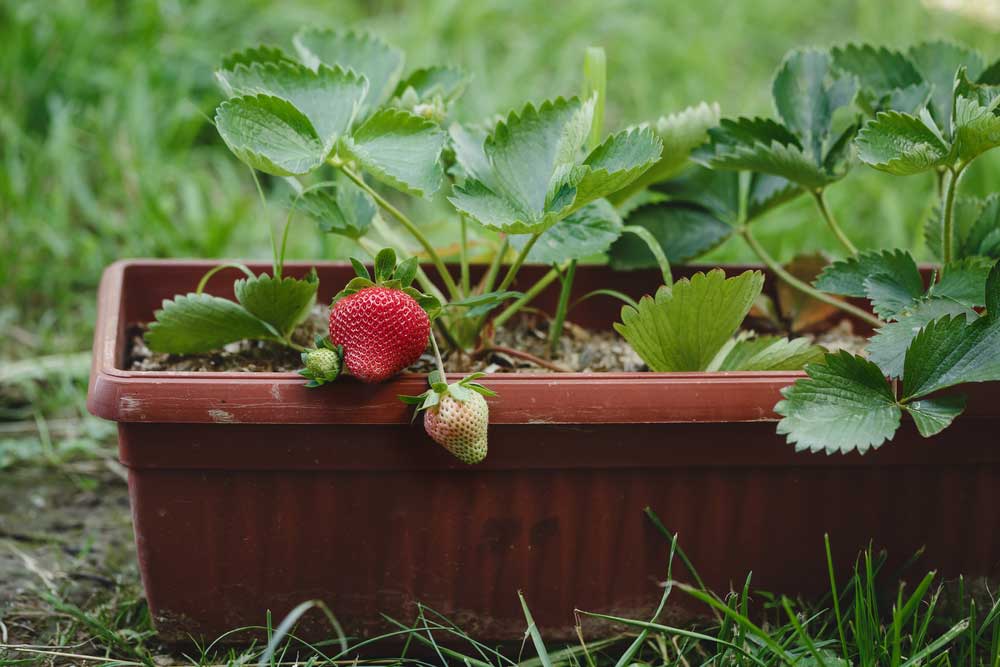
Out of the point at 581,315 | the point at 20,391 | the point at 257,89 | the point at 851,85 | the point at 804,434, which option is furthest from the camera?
the point at 20,391

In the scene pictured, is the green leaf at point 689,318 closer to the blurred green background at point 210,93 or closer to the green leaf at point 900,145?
the green leaf at point 900,145

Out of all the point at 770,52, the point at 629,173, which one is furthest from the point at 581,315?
the point at 770,52

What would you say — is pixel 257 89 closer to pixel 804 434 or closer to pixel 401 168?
pixel 401 168

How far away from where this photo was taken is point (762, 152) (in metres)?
0.88

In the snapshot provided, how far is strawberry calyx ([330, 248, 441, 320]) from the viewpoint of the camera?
2.57 ft

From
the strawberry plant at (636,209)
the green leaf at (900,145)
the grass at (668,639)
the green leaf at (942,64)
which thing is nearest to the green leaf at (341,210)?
the strawberry plant at (636,209)

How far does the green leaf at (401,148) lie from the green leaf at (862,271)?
34 cm

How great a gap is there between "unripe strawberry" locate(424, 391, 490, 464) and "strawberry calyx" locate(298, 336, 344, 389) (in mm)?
76

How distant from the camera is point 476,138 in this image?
0.91 meters

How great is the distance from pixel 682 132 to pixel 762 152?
0.10 m

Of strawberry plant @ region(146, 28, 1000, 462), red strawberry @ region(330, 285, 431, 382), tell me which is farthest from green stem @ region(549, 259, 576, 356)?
red strawberry @ region(330, 285, 431, 382)

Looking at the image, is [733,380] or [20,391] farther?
[20,391]

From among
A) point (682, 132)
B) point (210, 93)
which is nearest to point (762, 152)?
point (682, 132)

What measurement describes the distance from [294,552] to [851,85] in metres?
0.64
